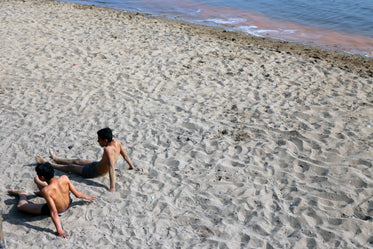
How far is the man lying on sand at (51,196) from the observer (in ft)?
13.9

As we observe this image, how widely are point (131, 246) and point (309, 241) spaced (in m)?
1.95

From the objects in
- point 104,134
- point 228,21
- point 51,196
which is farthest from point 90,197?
point 228,21

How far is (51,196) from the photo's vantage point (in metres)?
4.30

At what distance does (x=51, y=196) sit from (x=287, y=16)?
14500 mm

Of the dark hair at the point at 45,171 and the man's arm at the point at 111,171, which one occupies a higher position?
the dark hair at the point at 45,171

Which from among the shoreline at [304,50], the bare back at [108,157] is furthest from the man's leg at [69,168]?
the shoreline at [304,50]

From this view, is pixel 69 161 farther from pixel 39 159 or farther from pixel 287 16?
pixel 287 16

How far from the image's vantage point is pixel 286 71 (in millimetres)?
8867

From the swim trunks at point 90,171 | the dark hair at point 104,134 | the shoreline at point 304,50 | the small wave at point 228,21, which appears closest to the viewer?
the dark hair at point 104,134

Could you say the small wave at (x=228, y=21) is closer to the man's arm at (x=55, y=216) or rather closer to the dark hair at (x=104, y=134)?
the dark hair at (x=104, y=134)

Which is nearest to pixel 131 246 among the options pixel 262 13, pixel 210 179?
pixel 210 179

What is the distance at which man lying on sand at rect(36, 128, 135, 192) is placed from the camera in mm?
4910

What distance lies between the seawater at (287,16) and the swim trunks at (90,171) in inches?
377

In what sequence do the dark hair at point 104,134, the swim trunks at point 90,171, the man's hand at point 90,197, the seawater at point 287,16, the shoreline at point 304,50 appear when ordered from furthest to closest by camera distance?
the seawater at point 287,16
the shoreline at point 304,50
the swim trunks at point 90,171
the dark hair at point 104,134
the man's hand at point 90,197
